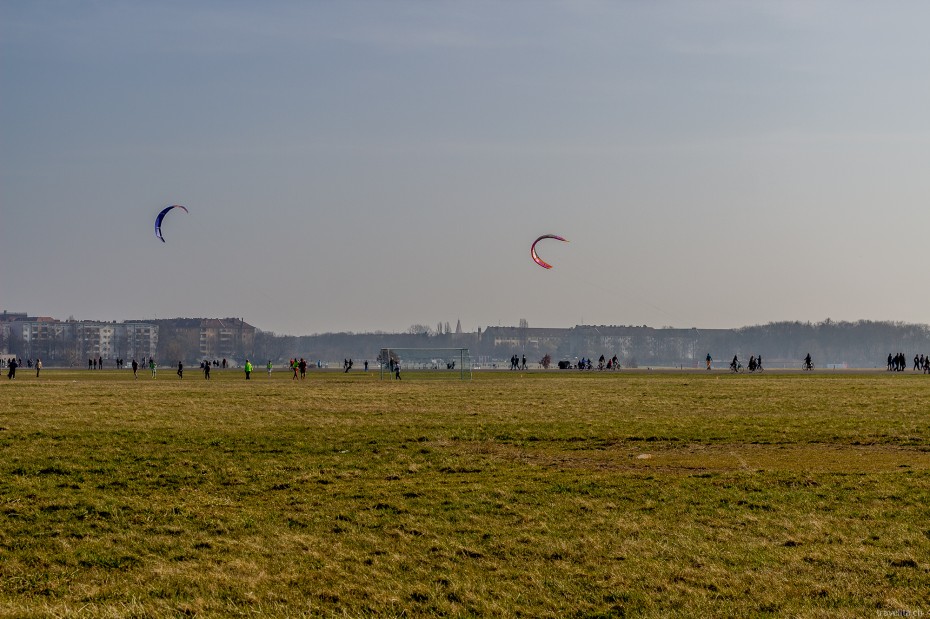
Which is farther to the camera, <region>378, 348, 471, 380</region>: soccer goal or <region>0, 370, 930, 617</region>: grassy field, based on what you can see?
<region>378, 348, 471, 380</region>: soccer goal

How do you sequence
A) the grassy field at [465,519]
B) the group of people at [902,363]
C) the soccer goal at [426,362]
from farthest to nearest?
the group of people at [902,363]
the soccer goal at [426,362]
the grassy field at [465,519]

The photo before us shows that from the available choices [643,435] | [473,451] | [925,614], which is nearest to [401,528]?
[925,614]

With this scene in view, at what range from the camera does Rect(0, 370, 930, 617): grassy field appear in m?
9.34

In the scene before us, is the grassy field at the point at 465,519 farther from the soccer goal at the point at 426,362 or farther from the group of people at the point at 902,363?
the group of people at the point at 902,363

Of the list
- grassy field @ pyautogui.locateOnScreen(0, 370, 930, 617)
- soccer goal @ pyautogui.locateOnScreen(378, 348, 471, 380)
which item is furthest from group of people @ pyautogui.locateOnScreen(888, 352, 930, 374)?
grassy field @ pyautogui.locateOnScreen(0, 370, 930, 617)

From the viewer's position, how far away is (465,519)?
1286cm

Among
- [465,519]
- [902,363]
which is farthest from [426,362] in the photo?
[465,519]

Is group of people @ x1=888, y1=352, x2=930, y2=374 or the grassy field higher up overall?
group of people @ x1=888, y1=352, x2=930, y2=374

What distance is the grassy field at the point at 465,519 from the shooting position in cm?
934

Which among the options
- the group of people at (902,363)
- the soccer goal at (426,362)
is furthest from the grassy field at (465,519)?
the group of people at (902,363)

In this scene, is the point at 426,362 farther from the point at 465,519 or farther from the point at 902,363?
the point at 465,519

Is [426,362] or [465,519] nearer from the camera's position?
[465,519]

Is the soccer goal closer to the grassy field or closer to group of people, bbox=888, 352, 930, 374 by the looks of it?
group of people, bbox=888, 352, 930, 374

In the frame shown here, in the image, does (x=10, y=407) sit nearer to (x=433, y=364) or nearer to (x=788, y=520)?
(x=788, y=520)
